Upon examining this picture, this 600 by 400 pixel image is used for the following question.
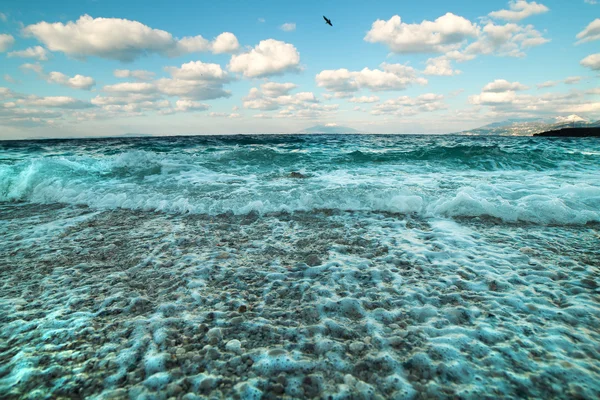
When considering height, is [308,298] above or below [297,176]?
below

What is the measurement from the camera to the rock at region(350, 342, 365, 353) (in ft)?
6.99

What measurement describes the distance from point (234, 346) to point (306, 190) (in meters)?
5.24

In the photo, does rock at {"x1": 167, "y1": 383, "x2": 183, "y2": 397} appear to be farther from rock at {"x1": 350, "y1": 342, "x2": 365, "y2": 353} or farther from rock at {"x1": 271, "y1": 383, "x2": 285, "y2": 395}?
rock at {"x1": 350, "y1": 342, "x2": 365, "y2": 353}

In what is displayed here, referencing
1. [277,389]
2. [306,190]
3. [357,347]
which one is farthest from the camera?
[306,190]

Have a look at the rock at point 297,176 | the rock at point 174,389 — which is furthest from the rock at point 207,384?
the rock at point 297,176

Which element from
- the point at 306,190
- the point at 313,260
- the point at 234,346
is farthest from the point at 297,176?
the point at 234,346

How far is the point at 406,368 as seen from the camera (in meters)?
1.95

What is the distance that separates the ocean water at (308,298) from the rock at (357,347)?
0.04ft

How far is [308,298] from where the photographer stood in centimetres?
282

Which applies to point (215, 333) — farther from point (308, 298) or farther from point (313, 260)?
point (313, 260)

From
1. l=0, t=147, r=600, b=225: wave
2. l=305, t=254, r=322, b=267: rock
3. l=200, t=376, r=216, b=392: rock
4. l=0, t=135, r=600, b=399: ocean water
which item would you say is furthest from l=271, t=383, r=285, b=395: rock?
l=0, t=147, r=600, b=225: wave

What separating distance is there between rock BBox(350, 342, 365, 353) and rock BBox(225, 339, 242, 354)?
2.87 feet

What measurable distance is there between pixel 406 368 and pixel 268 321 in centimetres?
117

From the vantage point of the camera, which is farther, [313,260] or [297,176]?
[297,176]
